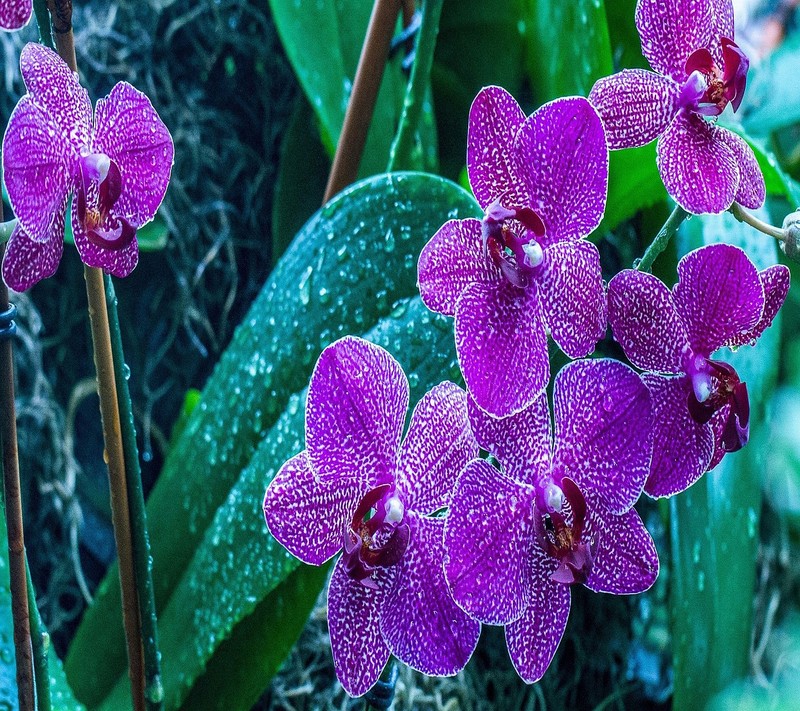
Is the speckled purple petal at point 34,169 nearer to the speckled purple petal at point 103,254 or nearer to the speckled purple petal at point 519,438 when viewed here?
the speckled purple petal at point 103,254

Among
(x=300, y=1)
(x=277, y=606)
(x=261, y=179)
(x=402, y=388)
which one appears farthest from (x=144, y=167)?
(x=261, y=179)

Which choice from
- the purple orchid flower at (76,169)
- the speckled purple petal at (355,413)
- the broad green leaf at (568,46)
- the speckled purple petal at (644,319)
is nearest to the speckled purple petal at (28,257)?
the purple orchid flower at (76,169)

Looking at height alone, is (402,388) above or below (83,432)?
above

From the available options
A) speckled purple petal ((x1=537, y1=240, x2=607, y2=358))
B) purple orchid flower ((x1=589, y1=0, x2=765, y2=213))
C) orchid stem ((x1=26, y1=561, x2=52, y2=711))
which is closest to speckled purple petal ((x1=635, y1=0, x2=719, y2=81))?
purple orchid flower ((x1=589, y1=0, x2=765, y2=213))

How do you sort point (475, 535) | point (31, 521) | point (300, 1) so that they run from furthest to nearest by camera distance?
point (31, 521) → point (300, 1) → point (475, 535)

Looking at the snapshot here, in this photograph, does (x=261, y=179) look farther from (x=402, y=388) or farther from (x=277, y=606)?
(x=402, y=388)

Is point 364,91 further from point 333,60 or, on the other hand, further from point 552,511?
→ point 552,511

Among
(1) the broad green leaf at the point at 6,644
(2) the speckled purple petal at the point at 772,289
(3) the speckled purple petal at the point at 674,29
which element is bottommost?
(1) the broad green leaf at the point at 6,644
